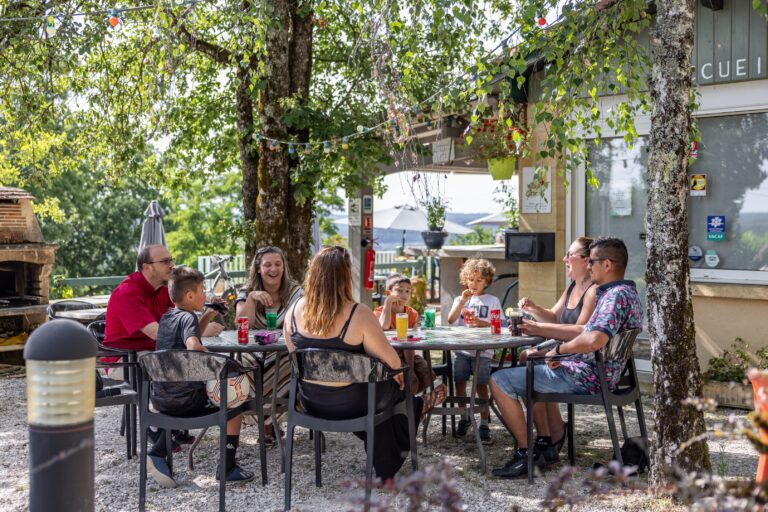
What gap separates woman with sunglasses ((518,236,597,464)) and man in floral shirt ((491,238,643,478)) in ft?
0.28

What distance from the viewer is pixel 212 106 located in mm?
10242

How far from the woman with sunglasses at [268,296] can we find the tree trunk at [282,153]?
7.88 ft

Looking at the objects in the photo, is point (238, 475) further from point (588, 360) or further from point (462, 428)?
point (588, 360)

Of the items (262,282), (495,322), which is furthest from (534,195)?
(262,282)

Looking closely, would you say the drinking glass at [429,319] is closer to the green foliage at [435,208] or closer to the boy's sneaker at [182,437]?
the green foliage at [435,208]

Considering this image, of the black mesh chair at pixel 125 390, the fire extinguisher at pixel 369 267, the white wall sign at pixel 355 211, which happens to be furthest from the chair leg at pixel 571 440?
the white wall sign at pixel 355 211

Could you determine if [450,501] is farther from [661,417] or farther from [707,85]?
[707,85]

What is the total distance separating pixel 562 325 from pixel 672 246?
1.03m

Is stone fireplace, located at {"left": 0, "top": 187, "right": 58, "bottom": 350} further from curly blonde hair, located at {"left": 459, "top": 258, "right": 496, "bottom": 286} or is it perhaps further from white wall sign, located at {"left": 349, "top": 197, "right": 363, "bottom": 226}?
curly blonde hair, located at {"left": 459, "top": 258, "right": 496, "bottom": 286}

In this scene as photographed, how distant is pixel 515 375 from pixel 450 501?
331cm

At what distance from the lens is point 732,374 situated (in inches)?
267

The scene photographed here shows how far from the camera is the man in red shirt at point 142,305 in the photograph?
524 cm

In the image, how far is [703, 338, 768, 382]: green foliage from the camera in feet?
22.1

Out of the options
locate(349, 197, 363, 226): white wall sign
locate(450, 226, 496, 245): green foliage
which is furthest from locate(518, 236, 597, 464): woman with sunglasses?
locate(450, 226, 496, 245): green foliage
